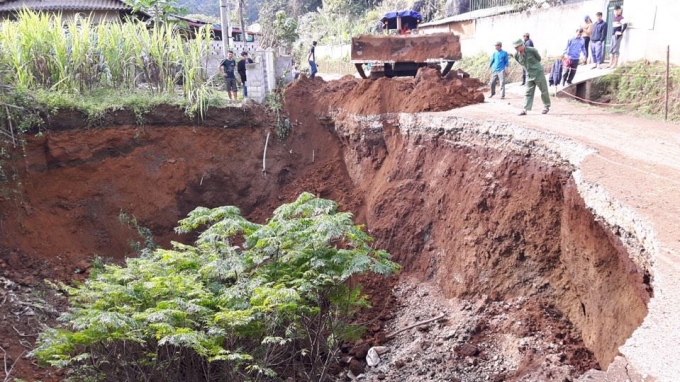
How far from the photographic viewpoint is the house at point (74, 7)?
1814cm

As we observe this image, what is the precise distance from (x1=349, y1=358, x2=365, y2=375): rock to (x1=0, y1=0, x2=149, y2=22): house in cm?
1485

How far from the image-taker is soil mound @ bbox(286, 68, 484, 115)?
1060 centimetres

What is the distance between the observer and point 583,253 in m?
6.21

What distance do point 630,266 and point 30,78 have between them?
1007 centimetres

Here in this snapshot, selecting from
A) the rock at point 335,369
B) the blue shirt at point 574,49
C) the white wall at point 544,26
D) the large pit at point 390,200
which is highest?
the white wall at point 544,26

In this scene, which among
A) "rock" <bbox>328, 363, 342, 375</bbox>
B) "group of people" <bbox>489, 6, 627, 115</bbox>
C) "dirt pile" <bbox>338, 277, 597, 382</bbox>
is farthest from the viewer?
"group of people" <bbox>489, 6, 627, 115</bbox>

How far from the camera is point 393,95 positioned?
35.9ft

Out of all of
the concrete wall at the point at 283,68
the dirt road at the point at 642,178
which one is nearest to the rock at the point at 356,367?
the dirt road at the point at 642,178

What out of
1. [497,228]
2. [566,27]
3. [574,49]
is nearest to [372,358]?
[497,228]

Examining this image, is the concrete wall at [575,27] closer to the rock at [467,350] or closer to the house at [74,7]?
the rock at [467,350]

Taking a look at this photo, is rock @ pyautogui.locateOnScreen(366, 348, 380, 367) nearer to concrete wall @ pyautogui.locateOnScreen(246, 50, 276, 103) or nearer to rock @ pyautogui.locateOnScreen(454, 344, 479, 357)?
rock @ pyautogui.locateOnScreen(454, 344, 479, 357)

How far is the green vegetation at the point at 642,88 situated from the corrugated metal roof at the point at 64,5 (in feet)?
51.6

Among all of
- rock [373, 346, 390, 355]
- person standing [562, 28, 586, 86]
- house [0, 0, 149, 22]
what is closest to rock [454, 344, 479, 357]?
rock [373, 346, 390, 355]

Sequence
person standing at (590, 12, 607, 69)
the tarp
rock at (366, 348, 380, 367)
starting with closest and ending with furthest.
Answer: rock at (366, 348, 380, 367) → person standing at (590, 12, 607, 69) → the tarp
